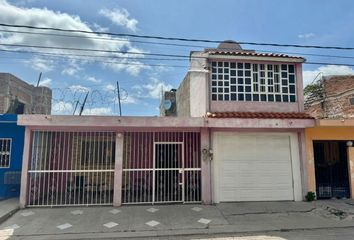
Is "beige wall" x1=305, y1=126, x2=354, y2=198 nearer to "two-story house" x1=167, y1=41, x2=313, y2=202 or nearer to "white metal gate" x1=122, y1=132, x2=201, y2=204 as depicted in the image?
"two-story house" x1=167, y1=41, x2=313, y2=202

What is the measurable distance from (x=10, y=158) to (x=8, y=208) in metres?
2.89

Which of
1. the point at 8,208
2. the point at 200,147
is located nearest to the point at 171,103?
the point at 200,147

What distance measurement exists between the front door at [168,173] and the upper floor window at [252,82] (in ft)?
9.25

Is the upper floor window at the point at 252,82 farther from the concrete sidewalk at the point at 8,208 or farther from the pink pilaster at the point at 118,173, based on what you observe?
the concrete sidewalk at the point at 8,208

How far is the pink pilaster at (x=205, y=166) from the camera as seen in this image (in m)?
9.41

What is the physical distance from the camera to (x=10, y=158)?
34.7 ft

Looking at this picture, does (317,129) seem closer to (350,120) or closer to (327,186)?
(350,120)

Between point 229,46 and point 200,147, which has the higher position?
point 229,46

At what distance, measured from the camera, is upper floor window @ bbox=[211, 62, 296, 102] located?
34.2 ft

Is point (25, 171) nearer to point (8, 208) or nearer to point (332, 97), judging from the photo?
point (8, 208)

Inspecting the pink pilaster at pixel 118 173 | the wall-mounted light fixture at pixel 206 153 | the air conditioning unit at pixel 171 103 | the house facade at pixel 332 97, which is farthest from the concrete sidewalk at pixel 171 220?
the air conditioning unit at pixel 171 103

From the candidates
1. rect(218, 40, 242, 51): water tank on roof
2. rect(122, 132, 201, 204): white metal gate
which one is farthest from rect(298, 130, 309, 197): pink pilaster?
rect(218, 40, 242, 51): water tank on roof

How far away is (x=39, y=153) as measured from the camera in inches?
382

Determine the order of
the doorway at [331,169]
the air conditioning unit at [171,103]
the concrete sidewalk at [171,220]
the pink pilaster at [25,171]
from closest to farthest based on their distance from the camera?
the concrete sidewalk at [171,220], the pink pilaster at [25,171], the doorway at [331,169], the air conditioning unit at [171,103]
